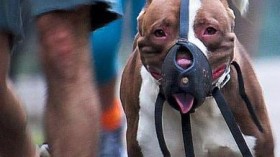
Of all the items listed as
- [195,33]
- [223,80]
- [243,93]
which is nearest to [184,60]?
[195,33]

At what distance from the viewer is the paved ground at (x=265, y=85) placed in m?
5.43

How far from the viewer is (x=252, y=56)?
15.3 ft

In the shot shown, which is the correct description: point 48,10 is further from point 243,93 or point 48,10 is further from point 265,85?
point 265,85

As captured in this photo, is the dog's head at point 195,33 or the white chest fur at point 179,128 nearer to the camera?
the dog's head at point 195,33

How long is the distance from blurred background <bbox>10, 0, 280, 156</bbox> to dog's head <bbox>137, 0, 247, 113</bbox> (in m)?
0.62

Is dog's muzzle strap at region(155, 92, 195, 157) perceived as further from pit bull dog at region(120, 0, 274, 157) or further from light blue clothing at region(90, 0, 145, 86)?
light blue clothing at region(90, 0, 145, 86)

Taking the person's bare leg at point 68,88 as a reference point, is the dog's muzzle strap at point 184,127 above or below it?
below

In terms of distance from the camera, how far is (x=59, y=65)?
3.07m

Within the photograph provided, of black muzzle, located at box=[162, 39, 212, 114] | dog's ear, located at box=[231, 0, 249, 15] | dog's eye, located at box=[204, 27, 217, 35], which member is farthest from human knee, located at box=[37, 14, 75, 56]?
dog's ear, located at box=[231, 0, 249, 15]

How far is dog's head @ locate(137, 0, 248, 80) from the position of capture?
3.51m

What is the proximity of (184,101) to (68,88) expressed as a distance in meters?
0.58

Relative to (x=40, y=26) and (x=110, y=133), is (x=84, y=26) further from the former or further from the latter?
(x=110, y=133)

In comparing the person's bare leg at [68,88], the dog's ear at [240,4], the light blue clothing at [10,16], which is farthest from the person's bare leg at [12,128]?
the dog's ear at [240,4]

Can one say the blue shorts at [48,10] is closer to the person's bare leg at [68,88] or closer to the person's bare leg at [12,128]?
the person's bare leg at [68,88]
